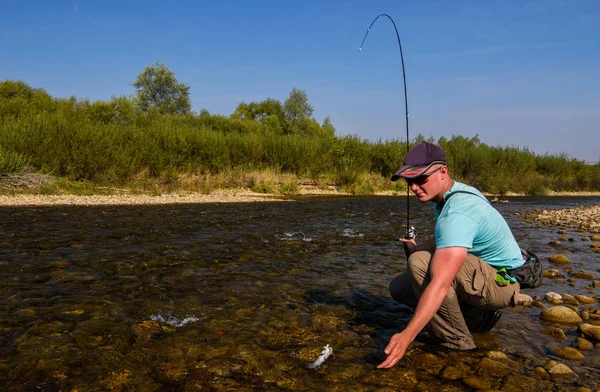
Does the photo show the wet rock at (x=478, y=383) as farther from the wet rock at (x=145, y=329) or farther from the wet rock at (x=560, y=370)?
the wet rock at (x=145, y=329)

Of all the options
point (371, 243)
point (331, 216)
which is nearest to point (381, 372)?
point (371, 243)

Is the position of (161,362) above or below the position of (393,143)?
below

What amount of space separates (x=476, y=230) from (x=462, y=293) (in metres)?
0.62

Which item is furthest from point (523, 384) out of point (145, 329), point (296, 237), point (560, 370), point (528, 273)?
point (296, 237)

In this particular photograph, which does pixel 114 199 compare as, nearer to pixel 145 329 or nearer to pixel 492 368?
pixel 145 329

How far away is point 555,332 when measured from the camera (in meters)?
3.54

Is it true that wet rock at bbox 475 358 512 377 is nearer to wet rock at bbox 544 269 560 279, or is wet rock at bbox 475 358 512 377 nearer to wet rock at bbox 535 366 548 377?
wet rock at bbox 535 366 548 377

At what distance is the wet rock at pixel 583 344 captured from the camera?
3257 mm

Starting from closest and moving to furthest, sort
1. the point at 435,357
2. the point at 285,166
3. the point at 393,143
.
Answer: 1. the point at 435,357
2. the point at 285,166
3. the point at 393,143

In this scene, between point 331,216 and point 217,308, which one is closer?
Result: point 217,308

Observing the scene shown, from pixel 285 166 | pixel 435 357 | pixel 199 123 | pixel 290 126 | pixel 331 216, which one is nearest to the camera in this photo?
pixel 435 357

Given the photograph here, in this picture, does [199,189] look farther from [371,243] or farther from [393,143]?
[393,143]

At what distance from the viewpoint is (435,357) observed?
10.0 ft

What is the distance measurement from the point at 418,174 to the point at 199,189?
17039mm
